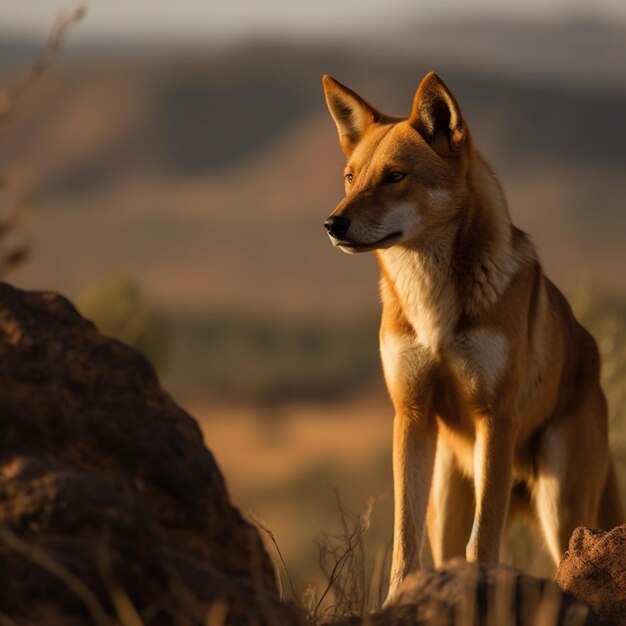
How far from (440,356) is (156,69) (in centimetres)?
8664

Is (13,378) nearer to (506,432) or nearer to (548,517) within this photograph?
(506,432)

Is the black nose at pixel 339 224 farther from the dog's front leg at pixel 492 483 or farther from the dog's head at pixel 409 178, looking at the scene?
the dog's front leg at pixel 492 483

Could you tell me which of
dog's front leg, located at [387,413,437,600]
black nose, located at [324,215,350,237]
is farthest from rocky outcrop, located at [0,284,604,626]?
black nose, located at [324,215,350,237]

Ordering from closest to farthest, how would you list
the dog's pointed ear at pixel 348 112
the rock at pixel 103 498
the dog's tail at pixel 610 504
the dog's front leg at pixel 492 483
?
1. the rock at pixel 103 498
2. the dog's front leg at pixel 492 483
3. the dog's pointed ear at pixel 348 112
4. the dog's tail at pixel 610 504

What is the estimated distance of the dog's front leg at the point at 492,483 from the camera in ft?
20.2

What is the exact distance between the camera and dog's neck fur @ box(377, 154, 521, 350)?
6.27m

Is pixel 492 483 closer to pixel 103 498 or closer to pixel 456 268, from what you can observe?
pixel 456 268

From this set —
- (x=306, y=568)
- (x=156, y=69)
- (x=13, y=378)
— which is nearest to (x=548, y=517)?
(x=13, y=378)

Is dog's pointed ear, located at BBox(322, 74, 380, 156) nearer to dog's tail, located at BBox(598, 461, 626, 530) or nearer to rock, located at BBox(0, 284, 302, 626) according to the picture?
dog's tail, located at BBox(598, 461, 626, 530)

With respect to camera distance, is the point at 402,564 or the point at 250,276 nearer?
the point at 402,564

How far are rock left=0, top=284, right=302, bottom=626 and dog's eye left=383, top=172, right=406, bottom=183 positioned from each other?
91.6 inches

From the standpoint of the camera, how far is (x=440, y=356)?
20.4 ft

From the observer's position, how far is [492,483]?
6.19 m

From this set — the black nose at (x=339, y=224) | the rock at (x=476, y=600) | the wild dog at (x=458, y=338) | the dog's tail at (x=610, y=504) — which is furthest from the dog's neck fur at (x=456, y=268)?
the rock at (x=476, y=600)
